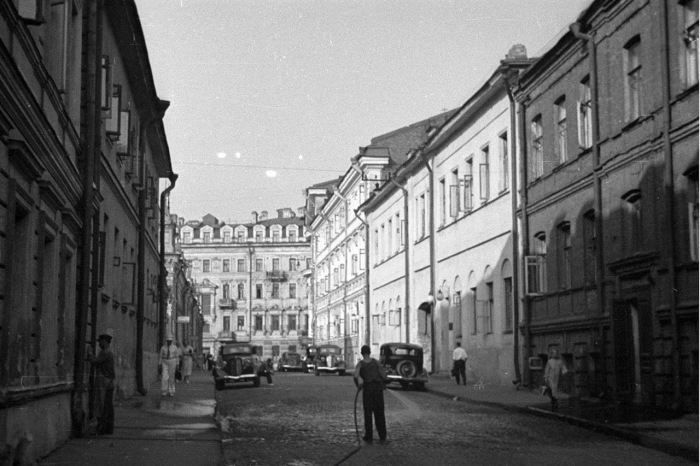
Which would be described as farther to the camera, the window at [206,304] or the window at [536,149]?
the window at [206,304]

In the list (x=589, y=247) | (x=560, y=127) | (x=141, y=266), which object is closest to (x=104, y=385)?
(x=589, y=247)

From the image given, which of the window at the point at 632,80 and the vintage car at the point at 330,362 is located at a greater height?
the window at the point at 632,80

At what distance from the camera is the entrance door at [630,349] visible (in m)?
22.4

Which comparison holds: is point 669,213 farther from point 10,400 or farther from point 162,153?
point 162,153

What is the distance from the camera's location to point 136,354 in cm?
2944

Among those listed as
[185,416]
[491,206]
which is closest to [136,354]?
[185,416]

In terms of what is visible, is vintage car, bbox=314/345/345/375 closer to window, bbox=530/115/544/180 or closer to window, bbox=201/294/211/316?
window, bbox=530/115/544/180

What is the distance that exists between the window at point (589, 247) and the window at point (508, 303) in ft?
22.7

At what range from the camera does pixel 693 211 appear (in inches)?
778

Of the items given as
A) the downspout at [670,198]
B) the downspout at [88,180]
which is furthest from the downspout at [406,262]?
the downspout at [88,180]

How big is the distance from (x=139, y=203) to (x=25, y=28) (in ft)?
60.5

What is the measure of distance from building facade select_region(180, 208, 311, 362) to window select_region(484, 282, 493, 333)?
7864 cm

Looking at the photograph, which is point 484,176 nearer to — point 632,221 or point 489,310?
point 489,310

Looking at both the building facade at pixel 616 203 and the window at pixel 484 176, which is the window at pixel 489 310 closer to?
the window at pixel 484 176
